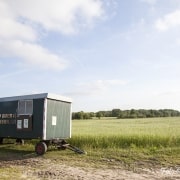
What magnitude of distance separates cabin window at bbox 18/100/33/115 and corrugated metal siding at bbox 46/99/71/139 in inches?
38.8

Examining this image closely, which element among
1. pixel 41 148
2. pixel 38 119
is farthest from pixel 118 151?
pixel 38 119

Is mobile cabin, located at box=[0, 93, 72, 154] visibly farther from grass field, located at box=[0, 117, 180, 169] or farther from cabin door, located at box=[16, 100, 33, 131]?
grass field, located at box=[0, 117, 180, 169]

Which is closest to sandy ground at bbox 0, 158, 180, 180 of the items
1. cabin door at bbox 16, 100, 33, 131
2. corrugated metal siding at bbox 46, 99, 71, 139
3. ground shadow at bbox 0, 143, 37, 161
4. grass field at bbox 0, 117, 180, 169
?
grass field at bbox 0, 117, 180, 169

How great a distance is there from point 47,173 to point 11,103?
22.9 feet

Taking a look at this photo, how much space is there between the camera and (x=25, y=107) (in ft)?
55.3

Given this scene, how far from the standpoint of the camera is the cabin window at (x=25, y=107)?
16.6 m

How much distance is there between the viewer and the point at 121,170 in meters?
11.8

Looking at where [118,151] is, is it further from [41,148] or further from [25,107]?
[25,107]

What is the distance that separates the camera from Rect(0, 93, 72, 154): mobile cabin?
629 inches

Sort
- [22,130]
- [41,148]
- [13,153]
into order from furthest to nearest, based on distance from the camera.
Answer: [22,130]
[13,153]
[41,148]

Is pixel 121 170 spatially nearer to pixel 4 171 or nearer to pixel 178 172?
pixel 178 172

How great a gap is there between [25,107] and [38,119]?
1.15 m

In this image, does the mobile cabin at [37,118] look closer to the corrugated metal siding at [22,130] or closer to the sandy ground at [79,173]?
the corrugated metal siding at [22,130]

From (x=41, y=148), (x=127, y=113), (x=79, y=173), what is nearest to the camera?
(x=79, y=173)
